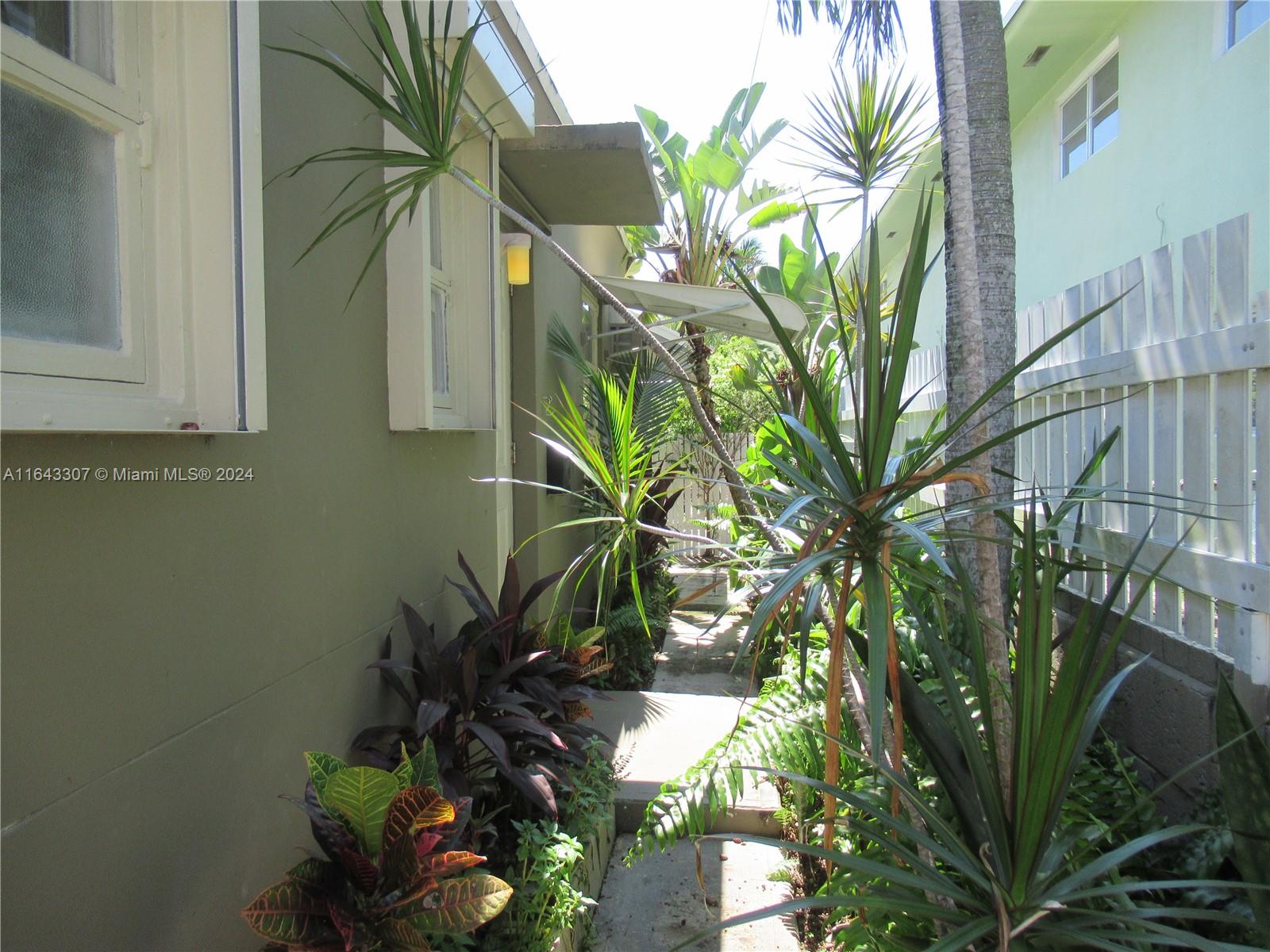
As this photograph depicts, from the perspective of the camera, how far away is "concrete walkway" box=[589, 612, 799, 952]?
2.96m

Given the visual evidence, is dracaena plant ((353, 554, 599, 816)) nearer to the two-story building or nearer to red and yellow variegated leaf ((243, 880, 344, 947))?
red and yellow variegated leaf ((243, 880, 344, 947))

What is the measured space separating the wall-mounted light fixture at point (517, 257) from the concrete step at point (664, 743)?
2735 mm

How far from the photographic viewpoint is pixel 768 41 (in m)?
4.32

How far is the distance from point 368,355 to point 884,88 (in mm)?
2204

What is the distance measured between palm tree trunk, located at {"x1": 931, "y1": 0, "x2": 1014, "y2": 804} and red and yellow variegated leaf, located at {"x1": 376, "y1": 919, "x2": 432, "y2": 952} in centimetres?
131

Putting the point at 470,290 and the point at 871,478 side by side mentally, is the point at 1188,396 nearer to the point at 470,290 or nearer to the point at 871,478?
the point at 871,478

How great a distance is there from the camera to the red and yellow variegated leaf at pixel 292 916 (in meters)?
1.62

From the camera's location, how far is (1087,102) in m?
8.09

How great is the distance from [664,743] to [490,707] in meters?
1.59

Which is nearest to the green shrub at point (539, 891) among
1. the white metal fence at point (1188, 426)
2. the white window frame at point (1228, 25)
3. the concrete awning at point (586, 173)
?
the white metal fence at point (1188, 426)

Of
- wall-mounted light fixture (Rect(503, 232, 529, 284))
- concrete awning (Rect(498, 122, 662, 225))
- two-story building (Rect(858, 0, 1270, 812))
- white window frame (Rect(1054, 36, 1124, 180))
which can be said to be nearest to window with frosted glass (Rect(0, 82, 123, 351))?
two-story building (Rect(858, 0, 1270, 812))

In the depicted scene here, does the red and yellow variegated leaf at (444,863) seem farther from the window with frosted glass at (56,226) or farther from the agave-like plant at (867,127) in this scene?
the agave-like plant at (867,127)

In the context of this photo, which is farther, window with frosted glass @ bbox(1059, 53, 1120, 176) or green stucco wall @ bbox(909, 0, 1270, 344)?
window with frosted glass @ bbox(1059, 53, 1120, 176)

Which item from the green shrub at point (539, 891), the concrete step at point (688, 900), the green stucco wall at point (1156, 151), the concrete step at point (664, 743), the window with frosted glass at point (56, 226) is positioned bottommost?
the concrete step at point (688, 900)
